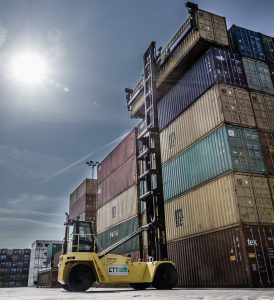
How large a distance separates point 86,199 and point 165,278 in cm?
2914

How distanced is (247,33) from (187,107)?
22.8 feet

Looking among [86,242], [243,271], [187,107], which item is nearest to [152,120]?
[187,107]

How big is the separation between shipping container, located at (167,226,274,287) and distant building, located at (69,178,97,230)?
1001 inches

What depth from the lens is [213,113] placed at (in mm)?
16875

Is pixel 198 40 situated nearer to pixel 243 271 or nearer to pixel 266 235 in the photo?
pixel 266 235

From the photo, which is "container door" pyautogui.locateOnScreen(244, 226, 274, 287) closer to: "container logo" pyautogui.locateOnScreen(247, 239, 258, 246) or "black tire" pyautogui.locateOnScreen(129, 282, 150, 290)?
"container logo" pyautogui.locateOnScreen(247, 239, 258, 246)

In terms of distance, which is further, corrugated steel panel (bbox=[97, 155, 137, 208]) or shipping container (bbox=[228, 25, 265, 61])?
corrugated steel panel (bbox=[97, 155, 137, 208])

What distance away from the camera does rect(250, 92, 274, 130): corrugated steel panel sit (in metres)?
17.4

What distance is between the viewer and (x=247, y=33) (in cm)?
2070

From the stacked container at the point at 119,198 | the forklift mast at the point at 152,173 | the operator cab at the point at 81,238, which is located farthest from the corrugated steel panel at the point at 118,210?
the operator cab at the point at 81,238

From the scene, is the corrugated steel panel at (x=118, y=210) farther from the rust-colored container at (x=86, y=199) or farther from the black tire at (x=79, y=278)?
the black tire at (x=79, y=278)

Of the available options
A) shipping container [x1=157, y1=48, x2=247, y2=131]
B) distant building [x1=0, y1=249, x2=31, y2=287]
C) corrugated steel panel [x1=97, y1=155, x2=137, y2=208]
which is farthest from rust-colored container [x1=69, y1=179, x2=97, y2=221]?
distant building [x1=0, y1=249, x2=31, y2=287]

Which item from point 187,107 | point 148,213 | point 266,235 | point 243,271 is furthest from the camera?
point 187,107

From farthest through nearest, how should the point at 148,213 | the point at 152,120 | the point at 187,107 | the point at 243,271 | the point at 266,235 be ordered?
the point at 187,107, the point at 152,120, the point at 148,213, the point at 266,235, the point at 243,271
